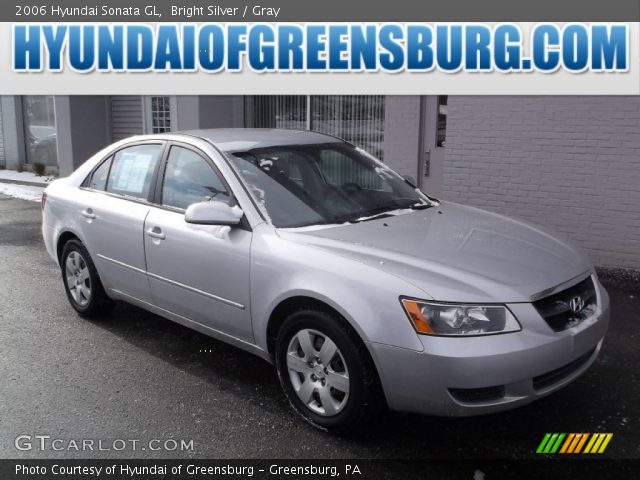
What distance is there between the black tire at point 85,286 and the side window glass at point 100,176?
47 centimetres

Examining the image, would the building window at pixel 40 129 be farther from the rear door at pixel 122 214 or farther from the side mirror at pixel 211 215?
the side mirror at pixel 211 215

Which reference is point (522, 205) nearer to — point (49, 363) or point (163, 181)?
point (163, 181)

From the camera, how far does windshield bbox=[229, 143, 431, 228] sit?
3.88 metres

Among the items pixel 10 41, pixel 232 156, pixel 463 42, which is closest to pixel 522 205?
pixel 463 42

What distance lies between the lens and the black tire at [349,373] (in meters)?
3.17

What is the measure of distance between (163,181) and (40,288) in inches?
101

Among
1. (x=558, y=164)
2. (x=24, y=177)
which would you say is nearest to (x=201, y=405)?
(x=558, y=164)

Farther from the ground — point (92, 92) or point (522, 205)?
point (92, 92)

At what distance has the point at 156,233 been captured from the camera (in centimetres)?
426

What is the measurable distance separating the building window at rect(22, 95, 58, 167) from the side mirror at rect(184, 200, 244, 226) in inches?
506

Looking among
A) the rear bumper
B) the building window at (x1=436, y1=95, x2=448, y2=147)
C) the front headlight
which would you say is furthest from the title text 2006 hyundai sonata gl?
the building window at (x1=436, y1=95, x2=448, y2=147)

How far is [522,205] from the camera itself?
7.14 metres

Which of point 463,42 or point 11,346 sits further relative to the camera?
point 463,42

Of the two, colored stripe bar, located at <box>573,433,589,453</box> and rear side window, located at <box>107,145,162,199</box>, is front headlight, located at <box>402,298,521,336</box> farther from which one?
rear side window, located at <box>107,145,162,199</box>
